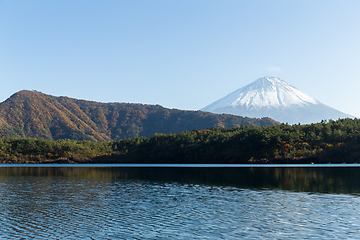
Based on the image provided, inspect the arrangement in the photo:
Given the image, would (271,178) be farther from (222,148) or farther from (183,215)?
(222,148)

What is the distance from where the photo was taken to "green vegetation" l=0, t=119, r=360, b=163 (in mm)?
106938

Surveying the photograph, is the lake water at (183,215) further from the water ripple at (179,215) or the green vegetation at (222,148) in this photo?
the green vegetation at (222,148)

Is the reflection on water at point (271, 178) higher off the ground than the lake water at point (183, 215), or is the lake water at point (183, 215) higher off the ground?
the lake water at point (183, 215)

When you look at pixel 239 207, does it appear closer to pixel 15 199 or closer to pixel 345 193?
pixel 345 193

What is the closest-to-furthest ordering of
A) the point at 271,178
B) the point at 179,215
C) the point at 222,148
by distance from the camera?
the point at 179,215, the point at 271,178, the point at 222,148

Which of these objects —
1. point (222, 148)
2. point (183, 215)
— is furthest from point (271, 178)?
point (222, 148)

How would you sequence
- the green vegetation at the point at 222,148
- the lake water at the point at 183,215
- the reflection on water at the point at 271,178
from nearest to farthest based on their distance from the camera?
the lake water at the point at 183,215, the reflection on water at the point at 271,178, the green vegetation at the point at 222,148

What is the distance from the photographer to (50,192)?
41.6 m

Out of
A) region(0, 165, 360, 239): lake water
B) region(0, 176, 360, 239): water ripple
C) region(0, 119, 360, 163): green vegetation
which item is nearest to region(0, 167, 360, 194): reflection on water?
region(0, 165, 360, 239): lake water

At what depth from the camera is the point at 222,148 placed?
124188 mm

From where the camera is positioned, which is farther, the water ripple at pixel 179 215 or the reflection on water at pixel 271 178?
the reflection on water at pixel 271 178

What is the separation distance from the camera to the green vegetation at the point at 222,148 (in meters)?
107

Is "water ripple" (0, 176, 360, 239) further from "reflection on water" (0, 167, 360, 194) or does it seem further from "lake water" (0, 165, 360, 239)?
"reflection on water" (0, 167, 360, 194)

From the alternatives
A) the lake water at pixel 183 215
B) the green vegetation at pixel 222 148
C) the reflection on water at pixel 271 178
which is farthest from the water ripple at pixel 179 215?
the green vegetation at pixel 222 148
